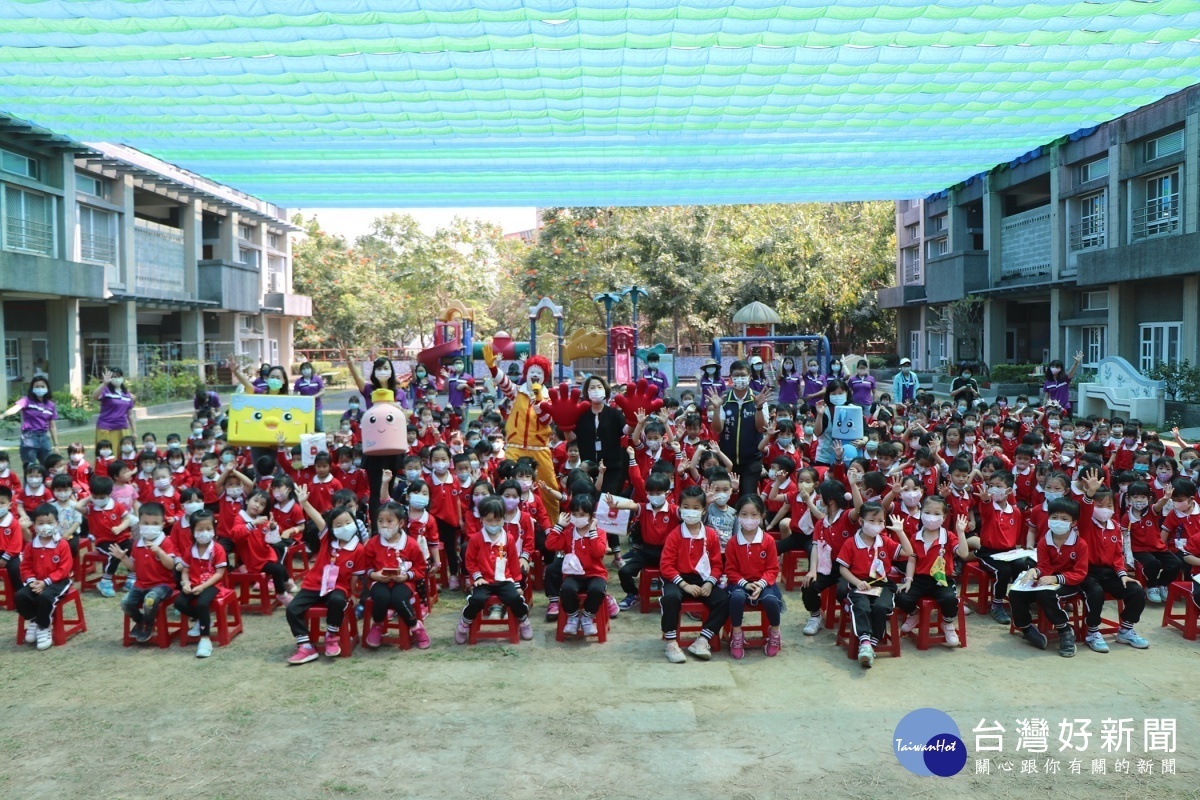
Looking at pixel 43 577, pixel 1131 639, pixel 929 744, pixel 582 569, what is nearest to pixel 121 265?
pixel 43 577

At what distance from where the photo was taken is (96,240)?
78.6 ft

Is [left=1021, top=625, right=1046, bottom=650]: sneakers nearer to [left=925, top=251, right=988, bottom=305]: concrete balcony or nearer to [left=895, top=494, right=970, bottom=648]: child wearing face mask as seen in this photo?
[left=895, top=494, right=970, bottom=648]: child wearing face mask

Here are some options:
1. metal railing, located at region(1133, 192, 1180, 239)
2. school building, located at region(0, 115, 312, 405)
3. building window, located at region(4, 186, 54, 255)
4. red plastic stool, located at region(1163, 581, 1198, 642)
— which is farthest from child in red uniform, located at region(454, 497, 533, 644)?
building window, located at region(4, 186, 54, 255)

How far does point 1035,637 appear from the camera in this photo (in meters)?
5.76

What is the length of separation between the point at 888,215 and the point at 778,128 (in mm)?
28403

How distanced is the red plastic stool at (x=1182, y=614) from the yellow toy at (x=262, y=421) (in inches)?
292

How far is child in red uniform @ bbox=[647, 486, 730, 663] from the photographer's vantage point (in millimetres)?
5711

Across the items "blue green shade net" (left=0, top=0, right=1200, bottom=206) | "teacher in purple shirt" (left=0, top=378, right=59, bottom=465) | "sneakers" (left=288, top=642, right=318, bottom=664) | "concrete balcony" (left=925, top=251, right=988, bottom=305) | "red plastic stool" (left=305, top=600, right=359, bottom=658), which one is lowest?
"sneakers" (left=288, top=642, right=318, bottom=664)

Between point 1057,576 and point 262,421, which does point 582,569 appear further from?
point 262,421

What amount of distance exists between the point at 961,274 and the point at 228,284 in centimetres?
2254

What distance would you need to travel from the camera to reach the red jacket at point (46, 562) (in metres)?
6.10

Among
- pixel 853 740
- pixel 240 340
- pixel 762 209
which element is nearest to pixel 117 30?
pixel 853 740

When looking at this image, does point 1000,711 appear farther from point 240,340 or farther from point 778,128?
point 240,340

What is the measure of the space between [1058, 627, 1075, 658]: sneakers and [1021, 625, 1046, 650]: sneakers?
0.33ft
